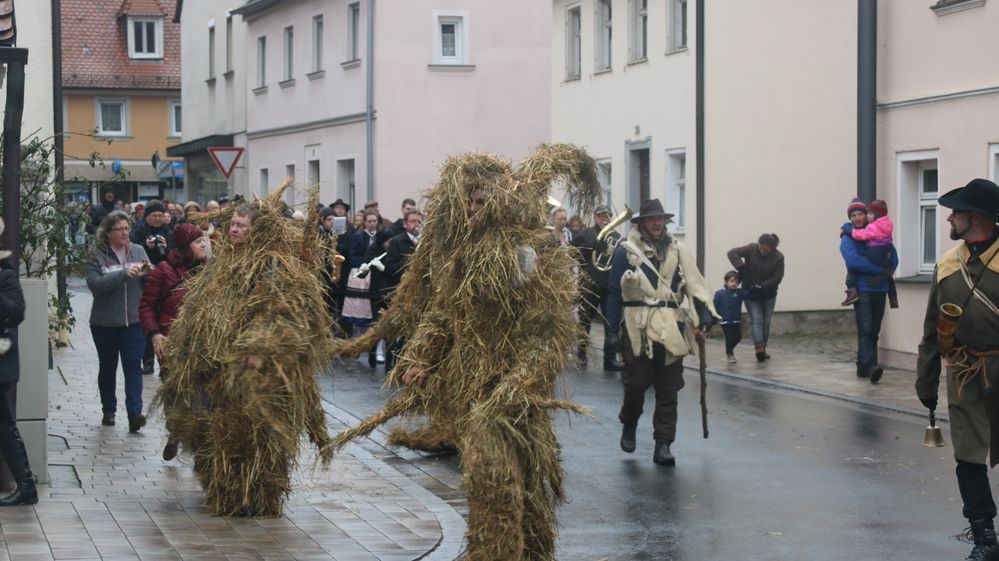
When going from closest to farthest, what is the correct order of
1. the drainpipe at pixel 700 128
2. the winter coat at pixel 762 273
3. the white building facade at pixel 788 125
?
the white building facade at pixel 788 125 → the winter coat at pixel 762 273 → the drainpipe at pixel 700 128

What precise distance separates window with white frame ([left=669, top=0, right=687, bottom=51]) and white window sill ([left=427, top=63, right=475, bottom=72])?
10511 millimetres

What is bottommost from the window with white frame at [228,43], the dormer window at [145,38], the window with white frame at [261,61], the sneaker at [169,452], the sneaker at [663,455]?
the sneaker at [663,455]

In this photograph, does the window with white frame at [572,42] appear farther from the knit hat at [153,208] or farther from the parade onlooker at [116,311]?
the parade onlooker at [116,311]

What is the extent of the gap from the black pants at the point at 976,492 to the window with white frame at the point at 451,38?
28.2 m

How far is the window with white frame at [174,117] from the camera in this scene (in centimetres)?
6631

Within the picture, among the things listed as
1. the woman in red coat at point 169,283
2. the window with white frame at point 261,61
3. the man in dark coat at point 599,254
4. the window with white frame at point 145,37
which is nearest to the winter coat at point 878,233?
the man in dark coat at point 599,254

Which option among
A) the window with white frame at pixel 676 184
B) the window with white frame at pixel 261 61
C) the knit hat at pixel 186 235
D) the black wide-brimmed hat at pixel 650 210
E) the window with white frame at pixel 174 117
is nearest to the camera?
the knit hat at pixel 186 235

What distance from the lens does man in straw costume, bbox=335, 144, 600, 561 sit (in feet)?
22.8

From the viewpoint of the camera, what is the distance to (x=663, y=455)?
10992mm

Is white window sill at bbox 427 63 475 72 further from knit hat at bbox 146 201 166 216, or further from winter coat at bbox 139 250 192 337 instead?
winter coat at bbox 139 250 192 337

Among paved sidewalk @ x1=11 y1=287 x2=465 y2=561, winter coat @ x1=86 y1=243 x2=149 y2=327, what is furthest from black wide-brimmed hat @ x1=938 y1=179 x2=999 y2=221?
winter coat @ x1=86 y1=243 x2=149 y2=327

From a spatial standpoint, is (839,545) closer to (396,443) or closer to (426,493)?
(426,493)

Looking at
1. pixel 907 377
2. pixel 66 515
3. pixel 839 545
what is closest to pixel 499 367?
pixel 839 545

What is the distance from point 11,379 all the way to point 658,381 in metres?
4.68
